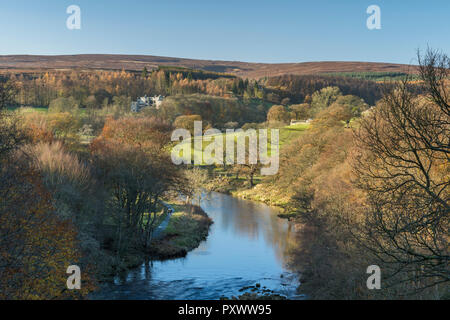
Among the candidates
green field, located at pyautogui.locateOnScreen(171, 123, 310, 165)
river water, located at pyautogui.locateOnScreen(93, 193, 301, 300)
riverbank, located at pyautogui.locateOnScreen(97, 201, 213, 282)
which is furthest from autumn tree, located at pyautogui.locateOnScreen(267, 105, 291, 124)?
river water, located at pyautogui.locateOnScreen(93, 193, 301, 300)

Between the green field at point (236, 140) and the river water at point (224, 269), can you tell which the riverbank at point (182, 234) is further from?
the green field at point (236, 140)

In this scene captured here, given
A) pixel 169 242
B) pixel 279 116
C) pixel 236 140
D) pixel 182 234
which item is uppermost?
pixel 279 116

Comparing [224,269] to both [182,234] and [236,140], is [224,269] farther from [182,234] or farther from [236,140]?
[236,140]

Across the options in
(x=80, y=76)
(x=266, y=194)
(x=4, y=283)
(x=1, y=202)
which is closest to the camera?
(x=4, y=283)

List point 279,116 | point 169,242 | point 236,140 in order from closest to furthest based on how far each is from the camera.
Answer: point 169,242 → point 236,140 → point 279,116

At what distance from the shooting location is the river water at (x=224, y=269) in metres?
22.8

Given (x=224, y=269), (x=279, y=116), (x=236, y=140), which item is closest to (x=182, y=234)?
(x=224, y=269)

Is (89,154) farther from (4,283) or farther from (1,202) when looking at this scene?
(4,283)

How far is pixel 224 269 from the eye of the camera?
2717cm

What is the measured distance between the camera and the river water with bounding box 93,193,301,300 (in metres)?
22.8

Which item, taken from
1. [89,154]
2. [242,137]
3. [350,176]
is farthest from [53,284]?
[242,137]

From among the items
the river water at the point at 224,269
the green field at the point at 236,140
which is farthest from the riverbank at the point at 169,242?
the green field at the point at 236,140

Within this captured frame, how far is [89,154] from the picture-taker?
38.3 m
